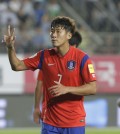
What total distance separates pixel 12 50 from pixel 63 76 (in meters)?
0.62

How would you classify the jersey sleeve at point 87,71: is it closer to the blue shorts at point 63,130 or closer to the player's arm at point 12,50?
the blue shorts at point 63,130

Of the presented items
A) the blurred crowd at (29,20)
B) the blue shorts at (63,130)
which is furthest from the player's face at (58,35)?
the blurred crowd at (29,20)

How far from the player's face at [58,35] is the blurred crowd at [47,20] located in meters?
8.39

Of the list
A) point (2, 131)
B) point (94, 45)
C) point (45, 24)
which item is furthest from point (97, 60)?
point (2, 131)

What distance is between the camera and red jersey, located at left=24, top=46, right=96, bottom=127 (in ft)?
23.1

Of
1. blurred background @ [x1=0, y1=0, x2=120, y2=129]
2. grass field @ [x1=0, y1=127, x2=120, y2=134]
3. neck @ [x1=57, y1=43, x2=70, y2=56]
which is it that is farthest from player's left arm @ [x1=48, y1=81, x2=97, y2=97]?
blurred background @ [x1=0, y1=0, x2=120, y2=129]

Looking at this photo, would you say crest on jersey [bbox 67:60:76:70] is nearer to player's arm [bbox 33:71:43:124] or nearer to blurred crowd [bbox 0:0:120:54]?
player's arm [bbox 33:71:43:124]

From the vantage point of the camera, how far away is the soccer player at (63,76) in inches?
276

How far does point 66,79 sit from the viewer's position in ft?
23.2

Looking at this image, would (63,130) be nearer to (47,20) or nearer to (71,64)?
(71,64)

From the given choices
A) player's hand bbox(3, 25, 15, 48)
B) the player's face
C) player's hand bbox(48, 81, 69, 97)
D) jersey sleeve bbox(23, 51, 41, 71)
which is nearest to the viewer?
player's hand bbox(48, 81, 69, 97)

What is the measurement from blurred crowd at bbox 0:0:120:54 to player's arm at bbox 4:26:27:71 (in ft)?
26.9

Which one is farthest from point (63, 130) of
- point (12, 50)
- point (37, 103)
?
point (12, 50)

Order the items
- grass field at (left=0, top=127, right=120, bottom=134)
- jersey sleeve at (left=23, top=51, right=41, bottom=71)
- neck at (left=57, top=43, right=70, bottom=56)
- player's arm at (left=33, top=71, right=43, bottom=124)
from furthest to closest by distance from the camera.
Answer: grass field at (left=0, top=127, right=120, bottom=134), player's arm at (left=33, top=71, right=43, bottom=124), jersey sleeve at (left=23, top=51, right=41, bottom=71), neck at (left=57, top=43, right=70, bottom=56)
